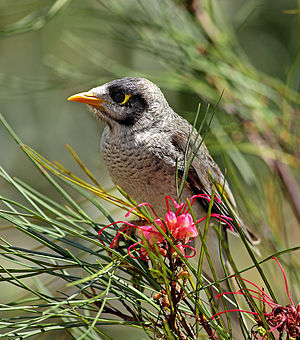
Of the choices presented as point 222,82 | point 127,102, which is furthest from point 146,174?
point 222,82

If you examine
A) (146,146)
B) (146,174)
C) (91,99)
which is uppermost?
(91,99)

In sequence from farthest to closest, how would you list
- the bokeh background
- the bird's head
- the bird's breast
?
1. the bird's head
2. the bird's breast
3. the bokeh background

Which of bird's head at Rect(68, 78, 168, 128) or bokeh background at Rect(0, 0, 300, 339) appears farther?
bird's head at Rect(68, 78, 168, 128)

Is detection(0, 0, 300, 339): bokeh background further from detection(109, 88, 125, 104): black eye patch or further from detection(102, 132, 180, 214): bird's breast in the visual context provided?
detection(102, 132, 180, 214): bird's breast

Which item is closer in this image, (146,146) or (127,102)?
(146,146)

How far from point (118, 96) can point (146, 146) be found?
11.4 inches

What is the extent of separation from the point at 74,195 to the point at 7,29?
7.33ft

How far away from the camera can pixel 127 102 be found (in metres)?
2.35

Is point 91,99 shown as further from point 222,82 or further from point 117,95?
point 222,82

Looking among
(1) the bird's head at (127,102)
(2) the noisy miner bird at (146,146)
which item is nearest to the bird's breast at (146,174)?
(2) the noisy miner bird at (146,146)

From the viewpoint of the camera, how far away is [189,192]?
2.21 metres

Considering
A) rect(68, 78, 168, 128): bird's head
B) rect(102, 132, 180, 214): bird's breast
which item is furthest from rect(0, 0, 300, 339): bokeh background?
rect(102, 132, 180, 214): bird's breast

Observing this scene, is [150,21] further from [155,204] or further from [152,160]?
[155,204]

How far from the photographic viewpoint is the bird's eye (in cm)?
231
